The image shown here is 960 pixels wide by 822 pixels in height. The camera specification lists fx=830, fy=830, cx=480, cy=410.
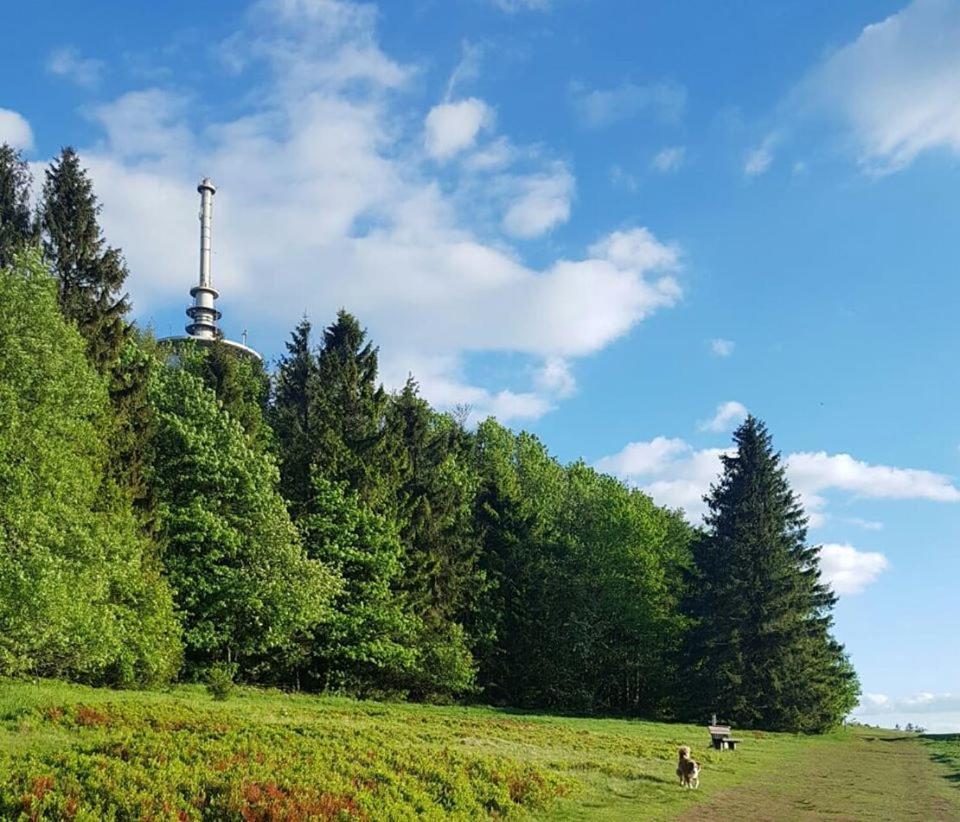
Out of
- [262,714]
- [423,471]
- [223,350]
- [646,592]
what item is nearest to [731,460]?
[646,592]

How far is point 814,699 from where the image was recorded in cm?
5319

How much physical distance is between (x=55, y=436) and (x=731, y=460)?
143 feet

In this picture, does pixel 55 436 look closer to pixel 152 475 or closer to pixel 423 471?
pixel 152 475

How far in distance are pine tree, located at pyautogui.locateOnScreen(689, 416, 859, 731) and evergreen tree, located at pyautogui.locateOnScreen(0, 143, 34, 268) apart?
150 feet

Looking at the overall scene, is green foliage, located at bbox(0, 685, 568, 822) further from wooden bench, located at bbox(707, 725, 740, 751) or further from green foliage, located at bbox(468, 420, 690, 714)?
green foliage, located at bbox(468, 420, 690, 714)

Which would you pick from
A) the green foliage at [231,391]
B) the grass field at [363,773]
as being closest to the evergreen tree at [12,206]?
the green foliage at [231,391]

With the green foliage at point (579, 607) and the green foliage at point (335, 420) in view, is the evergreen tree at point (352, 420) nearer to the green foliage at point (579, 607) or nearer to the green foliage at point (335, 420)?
the green foliage at point (335, 420)

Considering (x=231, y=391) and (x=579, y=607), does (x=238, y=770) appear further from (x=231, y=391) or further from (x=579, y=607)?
(x=579, y=607)

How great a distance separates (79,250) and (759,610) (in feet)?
151

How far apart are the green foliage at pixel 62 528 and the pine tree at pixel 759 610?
113ft

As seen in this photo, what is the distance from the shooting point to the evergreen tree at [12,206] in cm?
4297

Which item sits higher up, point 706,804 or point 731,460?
point 731,460

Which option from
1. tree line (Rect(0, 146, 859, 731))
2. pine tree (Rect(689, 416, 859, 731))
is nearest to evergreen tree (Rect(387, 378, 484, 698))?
tree line (Rect(0, 146, 859, 731))

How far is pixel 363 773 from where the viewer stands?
16906 millimetres
